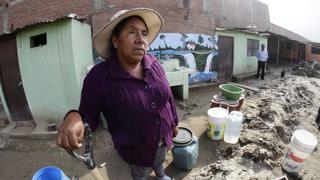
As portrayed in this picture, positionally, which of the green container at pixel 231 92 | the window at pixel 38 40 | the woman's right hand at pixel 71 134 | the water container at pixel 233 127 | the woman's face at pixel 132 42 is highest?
the window at pixel 38 40

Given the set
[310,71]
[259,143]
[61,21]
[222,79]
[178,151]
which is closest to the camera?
[178,151]

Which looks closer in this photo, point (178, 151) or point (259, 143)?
point (178, 151)

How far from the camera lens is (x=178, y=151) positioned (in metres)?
3.43

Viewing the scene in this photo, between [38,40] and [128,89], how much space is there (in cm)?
595

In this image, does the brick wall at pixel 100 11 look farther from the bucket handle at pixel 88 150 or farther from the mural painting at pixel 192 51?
the bucket handle at pixel 88 150

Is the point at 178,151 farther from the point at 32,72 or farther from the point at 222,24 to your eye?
the point at 222,24

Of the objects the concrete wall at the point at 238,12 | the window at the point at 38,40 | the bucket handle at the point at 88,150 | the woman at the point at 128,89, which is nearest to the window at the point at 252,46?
the concrete wall at the point at 238,12

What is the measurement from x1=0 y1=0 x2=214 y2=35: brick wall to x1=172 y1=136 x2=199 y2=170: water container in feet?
18.6

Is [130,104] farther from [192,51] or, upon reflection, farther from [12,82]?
[192,51]

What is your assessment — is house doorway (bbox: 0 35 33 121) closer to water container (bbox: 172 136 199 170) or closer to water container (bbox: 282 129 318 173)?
water container (bbox: 172 136 199 170)

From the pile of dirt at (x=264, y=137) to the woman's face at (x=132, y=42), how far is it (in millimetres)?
2474

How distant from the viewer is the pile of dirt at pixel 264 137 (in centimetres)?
334

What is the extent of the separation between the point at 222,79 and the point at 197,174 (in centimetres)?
865

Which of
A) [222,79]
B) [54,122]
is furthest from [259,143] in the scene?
[222,79]
